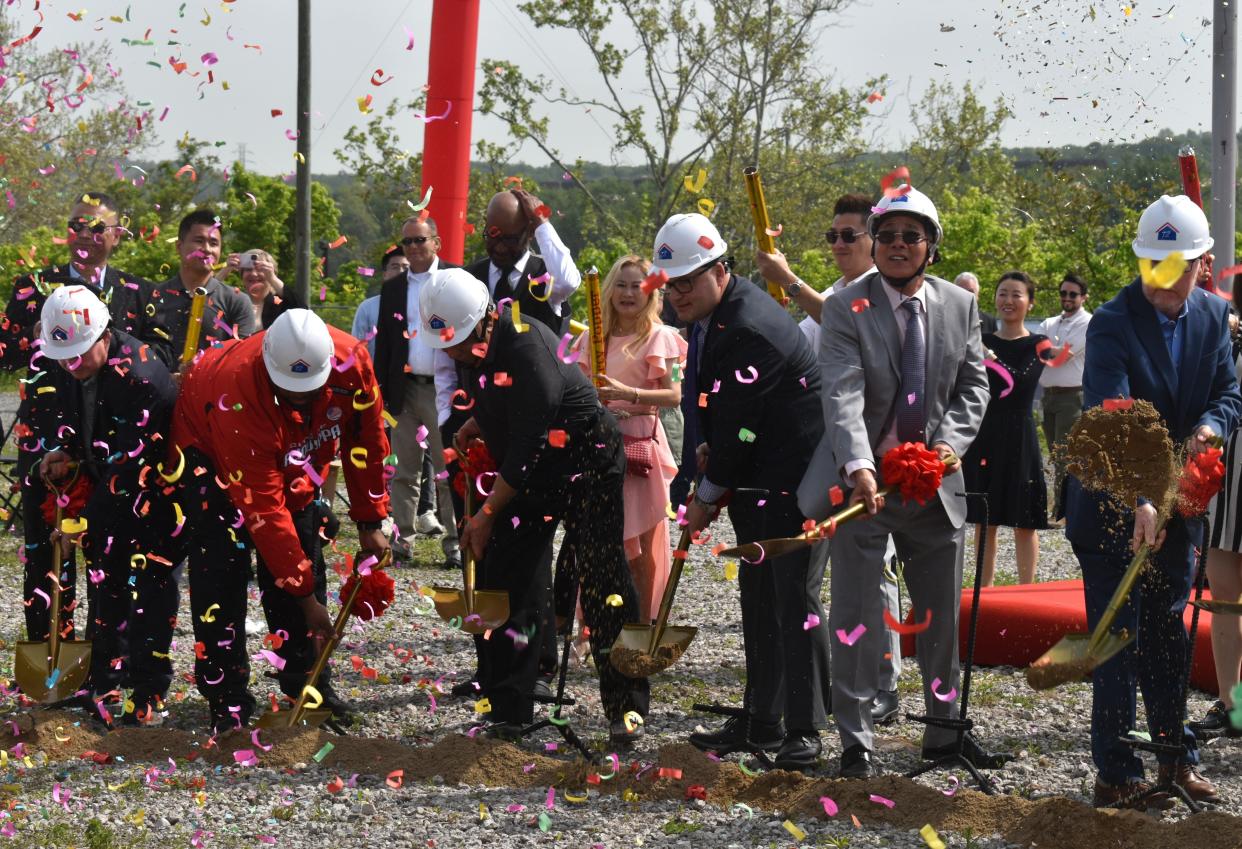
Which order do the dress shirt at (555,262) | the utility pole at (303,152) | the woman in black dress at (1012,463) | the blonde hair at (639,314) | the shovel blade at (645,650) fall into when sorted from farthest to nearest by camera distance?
the utility pole at (303,152), the woman in black dress at (1012,463), the dress shirt at (555,262), the blonde hair at (639,314), the shovel blade at (645,650)

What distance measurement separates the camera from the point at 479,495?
647cm

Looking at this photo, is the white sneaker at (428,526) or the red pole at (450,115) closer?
the white sneaker at (428,526)

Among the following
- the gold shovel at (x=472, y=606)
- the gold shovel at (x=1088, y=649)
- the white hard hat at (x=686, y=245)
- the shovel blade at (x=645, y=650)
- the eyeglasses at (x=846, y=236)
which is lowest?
the shovel blade at (x=645, y=650)

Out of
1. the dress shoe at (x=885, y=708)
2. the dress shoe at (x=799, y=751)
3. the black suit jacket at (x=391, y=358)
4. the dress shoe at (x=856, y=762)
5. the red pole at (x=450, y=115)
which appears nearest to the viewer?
the dress shoe at (x=856, y=762)

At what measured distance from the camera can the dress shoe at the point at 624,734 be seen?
605 cm

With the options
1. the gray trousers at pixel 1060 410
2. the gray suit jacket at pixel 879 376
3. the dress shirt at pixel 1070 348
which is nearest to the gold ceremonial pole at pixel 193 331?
the gray suit jacket at pixel 879 376

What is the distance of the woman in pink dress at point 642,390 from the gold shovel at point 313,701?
131 cm

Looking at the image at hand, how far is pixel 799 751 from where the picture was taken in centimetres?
564

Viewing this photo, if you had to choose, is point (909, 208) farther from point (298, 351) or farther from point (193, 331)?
point (193, 331)

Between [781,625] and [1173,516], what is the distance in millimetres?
1468

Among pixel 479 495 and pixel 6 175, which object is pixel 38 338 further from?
pixel 6 175

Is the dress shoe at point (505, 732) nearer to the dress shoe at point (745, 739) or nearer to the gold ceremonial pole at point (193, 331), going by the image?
the dress shoe at point (745, 739)

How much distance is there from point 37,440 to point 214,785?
2.09 meters

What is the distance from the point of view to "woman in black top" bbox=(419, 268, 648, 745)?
19.1 ft
